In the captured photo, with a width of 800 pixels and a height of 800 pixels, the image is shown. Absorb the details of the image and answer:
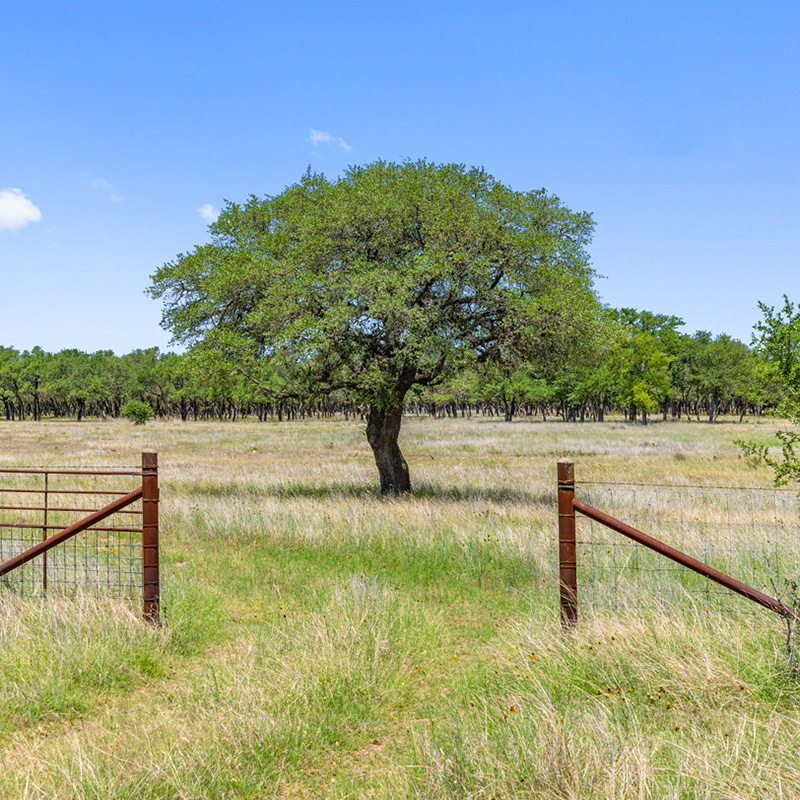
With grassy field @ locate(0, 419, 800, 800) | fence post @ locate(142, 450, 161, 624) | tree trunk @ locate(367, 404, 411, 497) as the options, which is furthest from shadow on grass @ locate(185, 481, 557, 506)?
fence post @ locate(142, 450, 161, 624)

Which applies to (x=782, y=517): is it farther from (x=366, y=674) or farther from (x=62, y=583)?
(x=62, y=583)

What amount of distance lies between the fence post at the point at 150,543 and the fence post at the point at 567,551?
4.13 metres

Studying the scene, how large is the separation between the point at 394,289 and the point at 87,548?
8691mm

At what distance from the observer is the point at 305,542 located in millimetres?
10828

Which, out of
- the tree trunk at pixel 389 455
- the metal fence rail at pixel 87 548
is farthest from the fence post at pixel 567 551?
the tree trunk at pixel 389 455

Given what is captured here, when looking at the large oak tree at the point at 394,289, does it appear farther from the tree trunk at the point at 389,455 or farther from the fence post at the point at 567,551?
the fence post at the point at 567,551

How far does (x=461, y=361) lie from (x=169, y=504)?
7.89 meters

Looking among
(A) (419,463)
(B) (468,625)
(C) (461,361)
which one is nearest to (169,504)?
(C) (461,361)

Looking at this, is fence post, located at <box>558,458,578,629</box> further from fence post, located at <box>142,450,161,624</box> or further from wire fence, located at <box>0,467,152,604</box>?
wire fence, located at <box>0,467,152,604</box>

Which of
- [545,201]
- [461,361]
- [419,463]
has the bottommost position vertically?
[419,463]

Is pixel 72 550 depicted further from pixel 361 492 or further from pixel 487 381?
pixel 487 381

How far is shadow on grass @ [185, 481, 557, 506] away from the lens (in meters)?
16.1

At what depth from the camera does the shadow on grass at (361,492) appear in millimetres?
16062

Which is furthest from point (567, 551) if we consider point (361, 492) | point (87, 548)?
point (361, 492)
